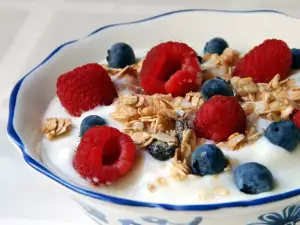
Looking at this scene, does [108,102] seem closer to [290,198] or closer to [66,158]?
A: [66,158]

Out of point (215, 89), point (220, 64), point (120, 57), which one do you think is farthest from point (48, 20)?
point (215, 89)

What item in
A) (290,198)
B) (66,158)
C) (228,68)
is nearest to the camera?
(290,198)

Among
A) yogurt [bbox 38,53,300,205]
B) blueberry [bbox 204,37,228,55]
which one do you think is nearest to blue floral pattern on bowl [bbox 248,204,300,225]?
yogurt [bbox 38,53,300,205]

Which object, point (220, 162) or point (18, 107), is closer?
point (220, 162)

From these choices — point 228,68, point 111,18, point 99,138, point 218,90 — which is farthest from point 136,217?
point 111,18

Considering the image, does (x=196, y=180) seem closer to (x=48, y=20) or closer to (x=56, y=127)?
(x=56, y=127)

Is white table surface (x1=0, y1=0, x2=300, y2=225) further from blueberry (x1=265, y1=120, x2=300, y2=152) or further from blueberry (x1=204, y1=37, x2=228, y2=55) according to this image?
blueberry (x1=265, y1=120, x2=300, y2=152)
